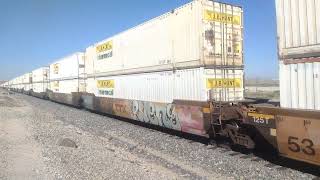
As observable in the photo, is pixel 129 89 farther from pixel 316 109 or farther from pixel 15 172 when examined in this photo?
pixel 316 109

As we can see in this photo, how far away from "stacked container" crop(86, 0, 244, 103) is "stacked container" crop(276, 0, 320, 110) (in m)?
3.85

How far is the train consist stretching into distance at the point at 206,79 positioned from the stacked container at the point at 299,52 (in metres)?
0.02

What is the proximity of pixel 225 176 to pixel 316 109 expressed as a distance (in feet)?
7.89

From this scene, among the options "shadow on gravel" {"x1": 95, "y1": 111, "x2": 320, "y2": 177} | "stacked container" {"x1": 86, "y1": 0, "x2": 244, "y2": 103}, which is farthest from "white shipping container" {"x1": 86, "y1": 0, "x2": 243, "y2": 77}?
"shadow on gravel" {"x1": 95, "y1": 111, "x2": 320, "y2": 177}

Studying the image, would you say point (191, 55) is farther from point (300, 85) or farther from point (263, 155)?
point (300, 85)

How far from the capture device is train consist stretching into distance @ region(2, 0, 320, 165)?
26.4 ft

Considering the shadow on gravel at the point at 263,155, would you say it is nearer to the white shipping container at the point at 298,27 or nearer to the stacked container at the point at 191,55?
the stacked container at the point at 191,55

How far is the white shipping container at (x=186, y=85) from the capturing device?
12148 mm

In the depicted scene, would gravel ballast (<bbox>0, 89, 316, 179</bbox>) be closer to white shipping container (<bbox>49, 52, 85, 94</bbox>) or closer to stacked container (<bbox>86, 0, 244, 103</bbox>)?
stacked container (<bbox>86, 0, 244, 103</bbox>)

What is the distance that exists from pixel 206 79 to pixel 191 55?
3.79 feet

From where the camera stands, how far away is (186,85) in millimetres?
12945

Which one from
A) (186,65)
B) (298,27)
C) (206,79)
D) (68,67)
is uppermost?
(68,67)

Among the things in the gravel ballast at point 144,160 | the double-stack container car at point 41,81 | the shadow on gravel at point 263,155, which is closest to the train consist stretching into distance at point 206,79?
the shadow on gravel at point 263,155

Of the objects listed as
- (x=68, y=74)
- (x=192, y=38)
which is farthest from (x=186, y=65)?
(x=68, y=74)
